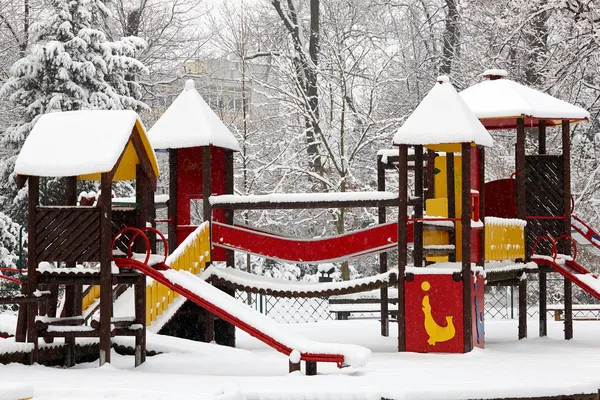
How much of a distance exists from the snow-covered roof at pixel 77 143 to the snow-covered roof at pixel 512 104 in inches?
218

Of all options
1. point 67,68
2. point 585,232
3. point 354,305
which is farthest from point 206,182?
point 67,68

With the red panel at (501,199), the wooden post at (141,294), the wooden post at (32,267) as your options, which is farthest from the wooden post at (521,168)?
the wooden post at (32,267)

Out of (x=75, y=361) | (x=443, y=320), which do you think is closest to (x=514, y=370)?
(x=443, y=320)

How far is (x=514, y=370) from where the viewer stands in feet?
32.9

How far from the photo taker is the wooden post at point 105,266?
400 inches

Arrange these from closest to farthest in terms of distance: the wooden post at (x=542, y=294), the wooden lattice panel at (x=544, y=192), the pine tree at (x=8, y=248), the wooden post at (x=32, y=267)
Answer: the wooden post at (x=32, y=267)
the wooden lattice panel at (x=544, y=192)
the wooden post at (x=542, y=294)
the pine tree at (x=8, y=248)

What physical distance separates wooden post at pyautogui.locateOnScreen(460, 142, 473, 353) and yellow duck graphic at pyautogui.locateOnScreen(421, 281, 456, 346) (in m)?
0.19

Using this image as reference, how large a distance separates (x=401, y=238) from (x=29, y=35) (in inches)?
756

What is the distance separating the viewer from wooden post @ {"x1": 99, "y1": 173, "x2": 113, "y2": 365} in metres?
10.1

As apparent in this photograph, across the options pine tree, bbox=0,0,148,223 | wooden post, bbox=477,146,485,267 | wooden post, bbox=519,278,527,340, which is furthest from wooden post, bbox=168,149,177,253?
pine tree, bbox=0,0,148,223

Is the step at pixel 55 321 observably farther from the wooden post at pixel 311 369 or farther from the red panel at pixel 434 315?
the red panel at pixel 434 315

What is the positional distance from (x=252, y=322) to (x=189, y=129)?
172 inches

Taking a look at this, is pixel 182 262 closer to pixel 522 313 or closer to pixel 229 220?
pixel 229 220

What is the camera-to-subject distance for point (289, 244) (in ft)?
44.8
